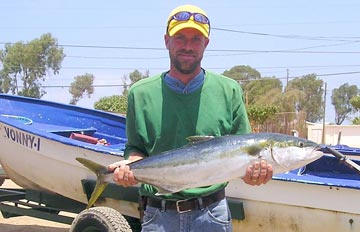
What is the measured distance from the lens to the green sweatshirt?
2918 mm

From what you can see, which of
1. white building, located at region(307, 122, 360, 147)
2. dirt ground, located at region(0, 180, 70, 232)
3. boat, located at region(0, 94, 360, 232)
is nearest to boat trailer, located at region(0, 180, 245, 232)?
boat, located at region(0, 94, 360, 232)

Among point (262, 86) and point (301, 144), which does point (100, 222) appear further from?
point (262, 86)

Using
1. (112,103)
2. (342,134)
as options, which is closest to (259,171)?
(342,134)

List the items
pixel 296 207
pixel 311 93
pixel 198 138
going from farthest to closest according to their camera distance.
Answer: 1. pixel 311 93
2. pixel 296 207
3. pixel 198 138

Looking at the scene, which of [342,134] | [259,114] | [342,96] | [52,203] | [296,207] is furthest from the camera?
[342,96]

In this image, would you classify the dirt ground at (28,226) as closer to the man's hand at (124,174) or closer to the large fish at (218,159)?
the man's hand at (124,174)

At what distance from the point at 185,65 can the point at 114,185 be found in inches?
125

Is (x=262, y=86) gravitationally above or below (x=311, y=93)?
above

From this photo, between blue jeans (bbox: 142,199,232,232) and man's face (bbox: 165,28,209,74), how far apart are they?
2.32 feet

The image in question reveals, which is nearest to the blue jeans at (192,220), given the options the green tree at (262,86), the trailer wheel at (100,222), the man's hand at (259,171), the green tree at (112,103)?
the man's hand at (259,171)

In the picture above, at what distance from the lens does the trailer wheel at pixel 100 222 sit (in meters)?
5.15

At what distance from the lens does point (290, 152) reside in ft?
8.73

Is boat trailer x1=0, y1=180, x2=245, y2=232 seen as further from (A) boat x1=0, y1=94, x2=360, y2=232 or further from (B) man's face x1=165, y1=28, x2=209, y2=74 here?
(B) man's face x1=165, y1=28, x2=209, y2=74

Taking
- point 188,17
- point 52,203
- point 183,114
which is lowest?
point 52,203
